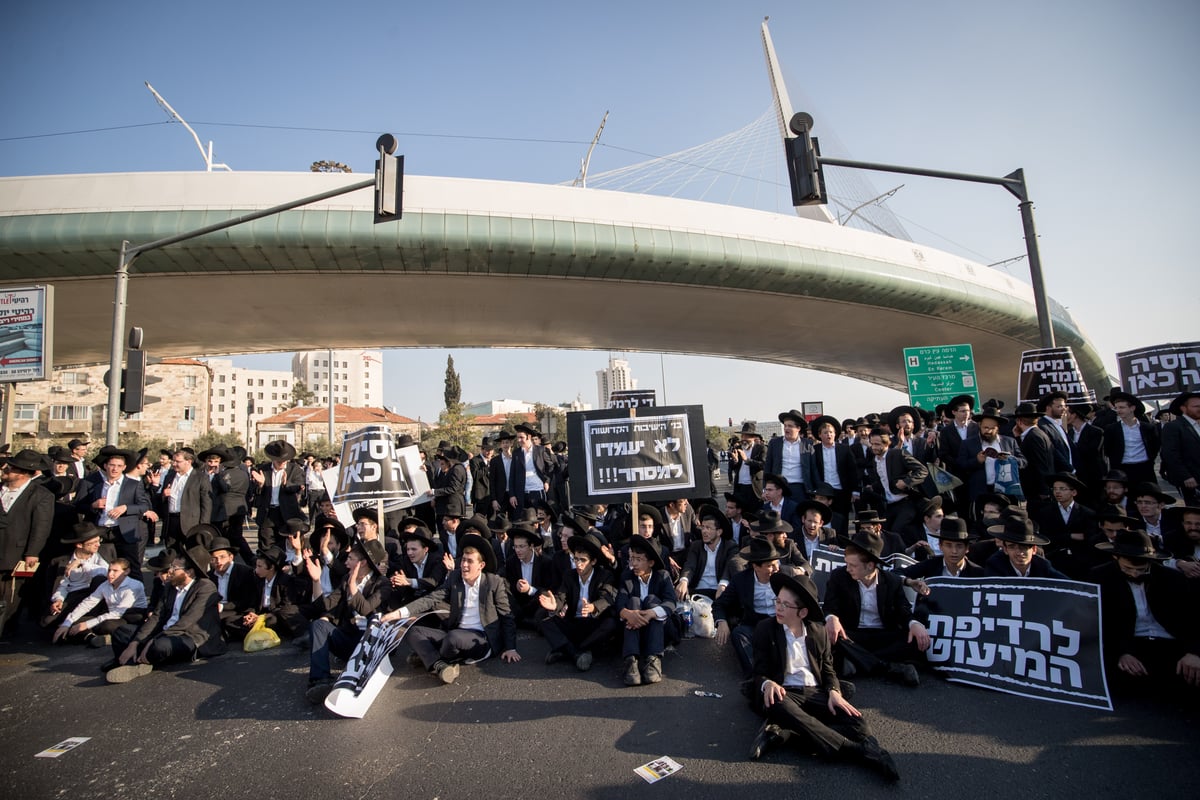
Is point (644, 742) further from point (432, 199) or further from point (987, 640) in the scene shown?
point (432, 199)

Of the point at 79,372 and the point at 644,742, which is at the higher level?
the point at 79,372

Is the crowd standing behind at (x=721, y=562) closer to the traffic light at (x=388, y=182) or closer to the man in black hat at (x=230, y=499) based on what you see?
the man in black hat at (x=230, y=499)

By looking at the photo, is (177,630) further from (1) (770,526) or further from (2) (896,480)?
(2) (896,480)

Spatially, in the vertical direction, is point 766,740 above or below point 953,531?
below

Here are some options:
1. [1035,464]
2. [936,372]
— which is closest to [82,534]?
[1035,464]

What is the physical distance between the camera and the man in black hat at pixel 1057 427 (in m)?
7.31

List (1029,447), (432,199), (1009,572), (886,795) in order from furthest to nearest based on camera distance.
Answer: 1. (432,199)
2. (1029,447)
3. (1009,572)
4. (886,795)

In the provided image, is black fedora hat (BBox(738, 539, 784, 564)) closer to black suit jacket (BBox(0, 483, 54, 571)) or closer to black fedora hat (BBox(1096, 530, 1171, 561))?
black fedora hat (BBox(1096, 530, 1171, 561))

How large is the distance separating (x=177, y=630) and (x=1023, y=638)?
7.19m

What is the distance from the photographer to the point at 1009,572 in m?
4.86

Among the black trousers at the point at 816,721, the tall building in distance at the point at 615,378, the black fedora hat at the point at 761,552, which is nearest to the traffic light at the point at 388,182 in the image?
the black fedora hat at the point at 761,552

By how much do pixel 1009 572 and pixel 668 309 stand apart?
70.7ft

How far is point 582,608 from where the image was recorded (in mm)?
5520

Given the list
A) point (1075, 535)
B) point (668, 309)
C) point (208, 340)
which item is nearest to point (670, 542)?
point (1075, 535)
